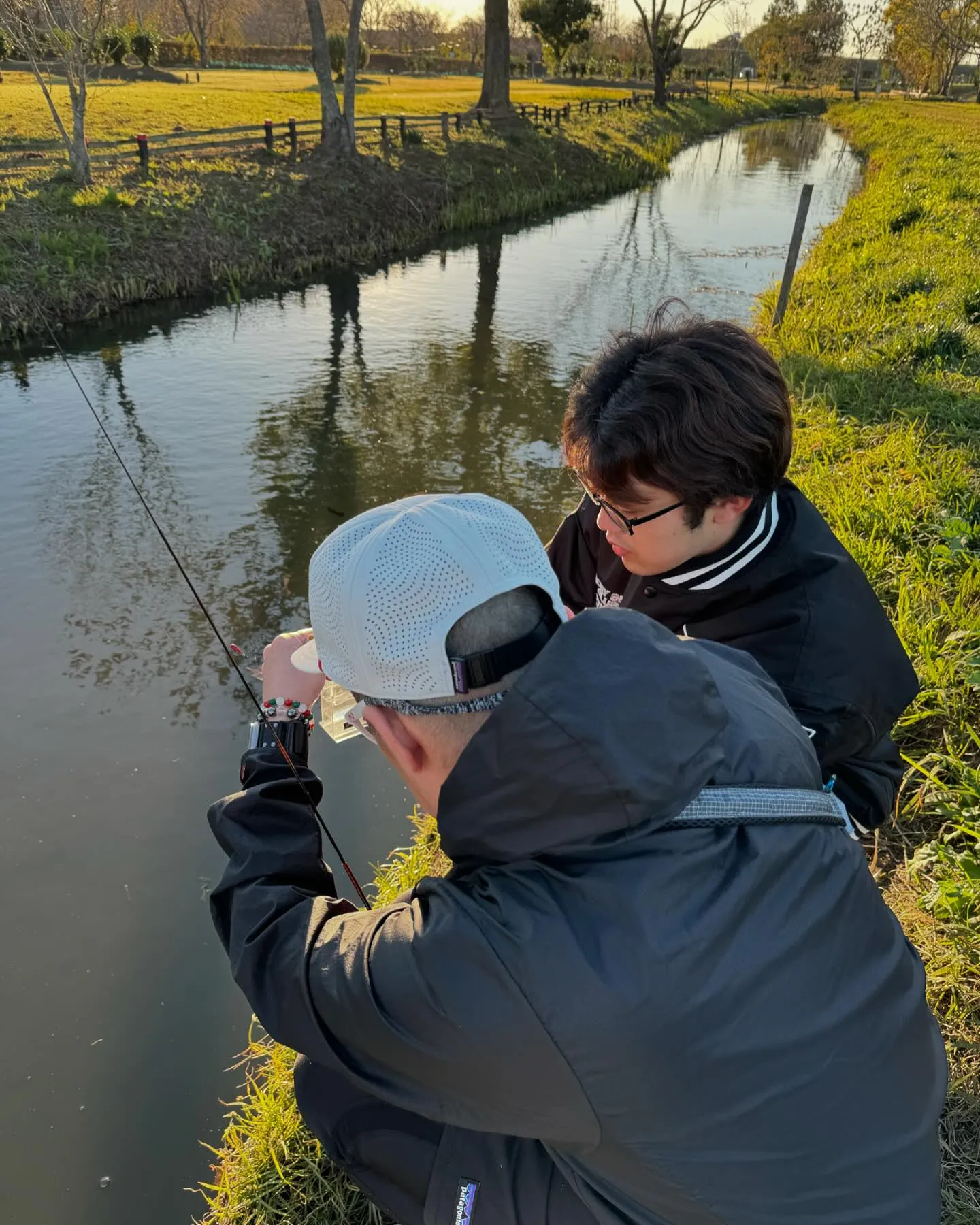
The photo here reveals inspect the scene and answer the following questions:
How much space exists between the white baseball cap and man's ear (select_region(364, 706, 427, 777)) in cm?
4

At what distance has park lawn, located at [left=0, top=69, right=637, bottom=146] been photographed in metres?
15.6

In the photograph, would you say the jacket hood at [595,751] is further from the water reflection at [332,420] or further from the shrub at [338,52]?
the shrub at [338,52]

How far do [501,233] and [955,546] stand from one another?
13451mm

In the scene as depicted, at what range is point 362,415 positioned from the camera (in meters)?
7.85

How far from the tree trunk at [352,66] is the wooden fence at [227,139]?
3.13ft

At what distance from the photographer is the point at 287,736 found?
1.74 meters

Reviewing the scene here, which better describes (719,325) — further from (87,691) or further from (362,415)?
(362,415)

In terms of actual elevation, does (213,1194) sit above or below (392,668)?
below

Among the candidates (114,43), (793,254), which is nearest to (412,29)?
(114,43)

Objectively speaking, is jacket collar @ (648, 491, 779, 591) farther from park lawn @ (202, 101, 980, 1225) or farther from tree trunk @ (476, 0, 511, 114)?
tree trunk @ (476, 0, 511, 114)

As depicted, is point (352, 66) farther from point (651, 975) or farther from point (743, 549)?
point (651, 975)

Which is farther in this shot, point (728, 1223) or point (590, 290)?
point (590, 290)

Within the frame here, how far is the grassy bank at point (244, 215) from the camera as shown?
31.2 ft

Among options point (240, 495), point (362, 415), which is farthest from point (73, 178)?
point (240, 495)
